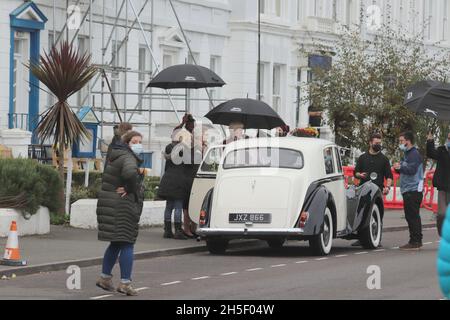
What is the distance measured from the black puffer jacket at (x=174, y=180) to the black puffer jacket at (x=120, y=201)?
283 inches

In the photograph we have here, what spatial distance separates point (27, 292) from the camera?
1520 cm

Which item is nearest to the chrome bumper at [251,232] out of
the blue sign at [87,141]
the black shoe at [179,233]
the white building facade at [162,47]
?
the black shoe at [179,233]

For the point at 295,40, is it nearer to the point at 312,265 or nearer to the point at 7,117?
the point at 7,117

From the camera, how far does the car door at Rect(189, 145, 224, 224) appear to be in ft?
71.9

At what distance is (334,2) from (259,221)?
3067cm

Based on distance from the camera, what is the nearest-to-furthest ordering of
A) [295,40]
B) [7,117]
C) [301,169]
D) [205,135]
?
[301,169]
[205,135]
[7,117]
[295,40]

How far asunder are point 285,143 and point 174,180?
2346 millimetres

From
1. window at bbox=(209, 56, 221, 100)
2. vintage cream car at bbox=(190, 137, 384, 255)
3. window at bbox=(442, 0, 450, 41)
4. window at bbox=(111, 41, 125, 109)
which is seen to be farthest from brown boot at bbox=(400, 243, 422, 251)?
window at bbox=(442, 0, 450, 41)

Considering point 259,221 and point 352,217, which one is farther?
point 352,217

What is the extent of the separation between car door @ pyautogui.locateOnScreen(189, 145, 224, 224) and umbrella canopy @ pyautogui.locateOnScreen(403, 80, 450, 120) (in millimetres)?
3493

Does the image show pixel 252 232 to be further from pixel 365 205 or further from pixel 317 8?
pixel 317 8

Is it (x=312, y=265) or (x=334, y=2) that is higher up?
(x=334, y=2)

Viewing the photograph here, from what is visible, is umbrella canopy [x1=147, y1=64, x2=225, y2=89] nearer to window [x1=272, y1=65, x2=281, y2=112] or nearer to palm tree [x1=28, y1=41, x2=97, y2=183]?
palm tree [x1=28, y1=41, x2=97, y2=183]

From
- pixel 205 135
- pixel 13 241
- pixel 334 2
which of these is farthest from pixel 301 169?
pixel 334 2
